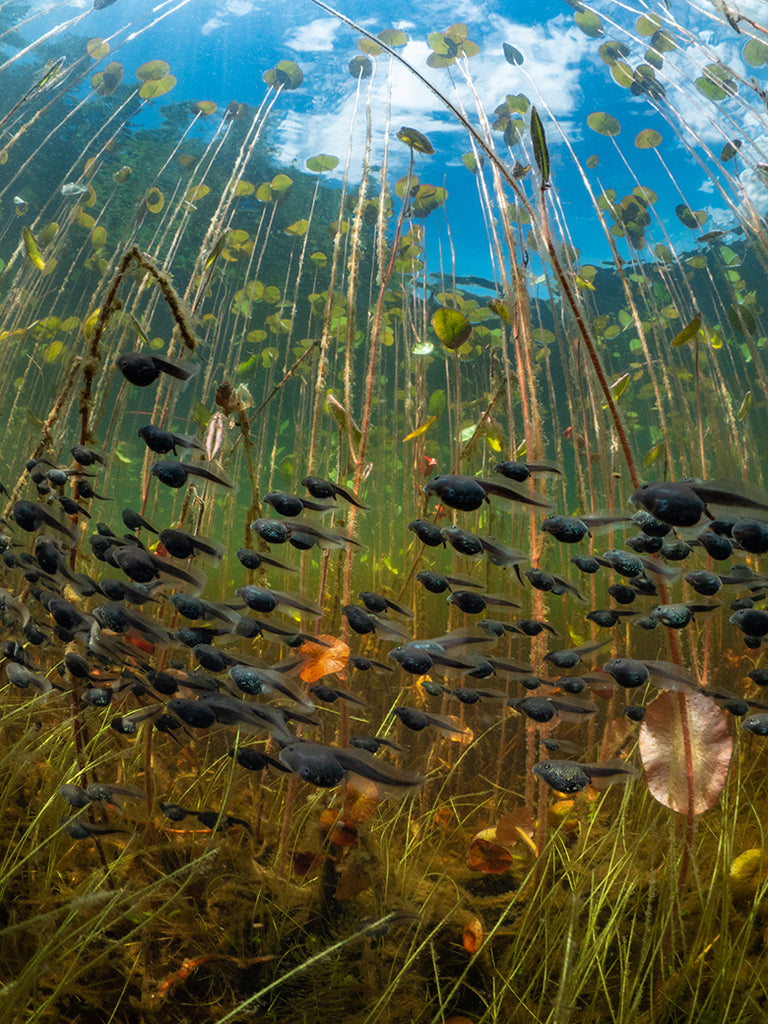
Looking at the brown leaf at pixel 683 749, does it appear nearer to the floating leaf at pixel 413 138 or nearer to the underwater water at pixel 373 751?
the underwater water at pixel 373 751

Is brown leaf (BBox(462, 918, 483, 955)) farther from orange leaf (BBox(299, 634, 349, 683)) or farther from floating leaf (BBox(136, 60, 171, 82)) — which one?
floating leaf (BBox(136, 60, 171, 82))

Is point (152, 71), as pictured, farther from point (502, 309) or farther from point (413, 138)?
point (502, 309)

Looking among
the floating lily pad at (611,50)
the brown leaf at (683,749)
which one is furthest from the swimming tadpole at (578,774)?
the floating lily pad at (611,50)

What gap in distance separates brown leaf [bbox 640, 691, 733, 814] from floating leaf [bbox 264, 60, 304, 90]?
612 centimetres

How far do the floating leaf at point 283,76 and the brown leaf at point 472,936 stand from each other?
6510mm

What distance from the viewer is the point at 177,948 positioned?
1711 millimetres

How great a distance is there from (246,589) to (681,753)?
1.40m

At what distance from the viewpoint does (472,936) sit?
1.72 meters

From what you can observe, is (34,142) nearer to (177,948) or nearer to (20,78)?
(20,78)

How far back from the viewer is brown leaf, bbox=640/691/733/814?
1.53 m

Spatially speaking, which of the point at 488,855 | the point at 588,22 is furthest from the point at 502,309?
the point at 588,22

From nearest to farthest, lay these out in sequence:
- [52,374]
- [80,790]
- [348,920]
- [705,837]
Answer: [80,790], [348,920], [705,837], [52,374]

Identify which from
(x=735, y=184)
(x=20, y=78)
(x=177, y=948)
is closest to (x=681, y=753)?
(x=177, y=948)

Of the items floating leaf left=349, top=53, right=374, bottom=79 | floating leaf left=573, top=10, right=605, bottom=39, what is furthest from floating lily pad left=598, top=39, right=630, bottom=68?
floating leaf left=349, top=53, right=374, bottom=79
